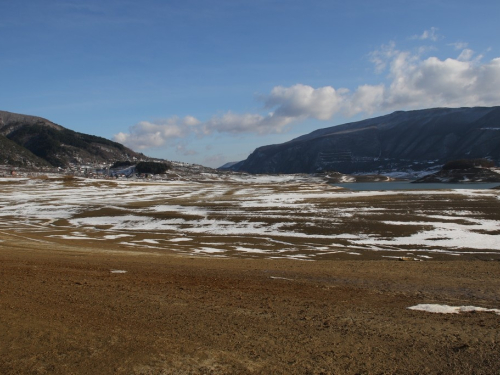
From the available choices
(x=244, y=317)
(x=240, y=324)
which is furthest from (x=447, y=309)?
(x=240, y=324)

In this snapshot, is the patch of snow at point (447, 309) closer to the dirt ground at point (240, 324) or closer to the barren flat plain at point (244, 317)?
the barren flat plain at point (244, 317)

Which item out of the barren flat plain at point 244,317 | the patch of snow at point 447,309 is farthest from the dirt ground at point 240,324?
the patch of snow at point 447,309

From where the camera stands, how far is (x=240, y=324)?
36.6 feet

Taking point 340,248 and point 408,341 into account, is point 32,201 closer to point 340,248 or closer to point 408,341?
point 340,248

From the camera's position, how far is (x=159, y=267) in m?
20.2

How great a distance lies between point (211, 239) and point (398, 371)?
33295mm

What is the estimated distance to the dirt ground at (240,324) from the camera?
28.7 ft

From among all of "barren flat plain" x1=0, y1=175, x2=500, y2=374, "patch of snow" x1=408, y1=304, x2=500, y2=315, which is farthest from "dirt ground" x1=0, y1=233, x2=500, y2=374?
"patch of snow" x1=408, y1=304, x2=500, y2=315

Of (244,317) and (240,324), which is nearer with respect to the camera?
(240,324)

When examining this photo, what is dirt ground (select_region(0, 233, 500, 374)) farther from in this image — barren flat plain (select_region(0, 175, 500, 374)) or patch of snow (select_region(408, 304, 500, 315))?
patch of snow (select_region(408, 304, 500, 315))

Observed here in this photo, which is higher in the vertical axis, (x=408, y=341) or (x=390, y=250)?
(x=408, y=341)

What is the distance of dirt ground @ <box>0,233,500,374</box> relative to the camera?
28.7 feet

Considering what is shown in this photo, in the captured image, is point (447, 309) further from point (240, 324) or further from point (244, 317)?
point (240, 324)

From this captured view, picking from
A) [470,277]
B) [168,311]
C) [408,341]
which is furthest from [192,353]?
[470,277]
